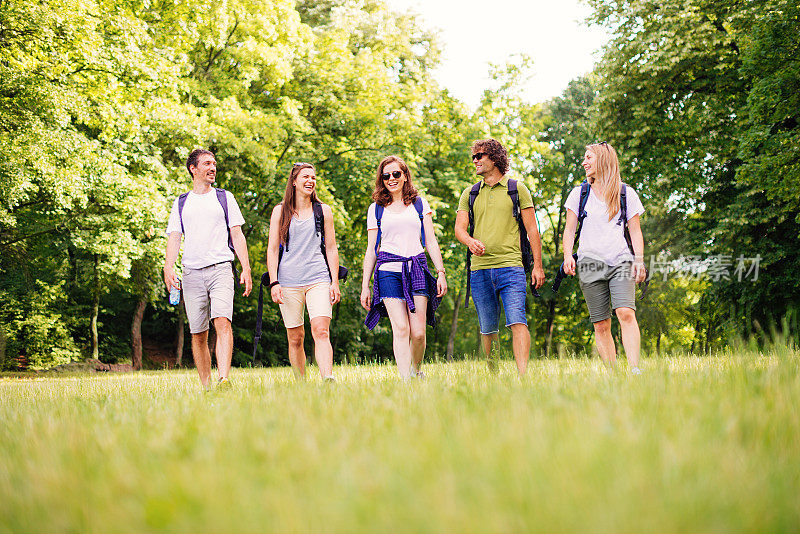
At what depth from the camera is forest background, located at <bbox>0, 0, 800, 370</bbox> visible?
49.1 feet

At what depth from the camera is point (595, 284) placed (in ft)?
21.7

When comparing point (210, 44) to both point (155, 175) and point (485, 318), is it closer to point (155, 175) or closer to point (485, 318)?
point (155, 175)

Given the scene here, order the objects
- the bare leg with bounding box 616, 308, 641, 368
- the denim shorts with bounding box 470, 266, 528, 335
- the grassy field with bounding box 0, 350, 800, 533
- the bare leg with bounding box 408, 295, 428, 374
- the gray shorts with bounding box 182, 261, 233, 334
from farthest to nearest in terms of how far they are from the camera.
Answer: the bare leg with bounding box 408, 295, 428, 374 < the gray shorts with bounding box 182, 261, 233, 334 < the denim shorts with bounding box 470, 266, 528, 335 < the bare leg with bounding box 616, 308, 641, 368 < the grassy field with bounding box 0, 350, 800, 533

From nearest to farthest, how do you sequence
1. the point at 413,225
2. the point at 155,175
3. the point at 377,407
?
the point at 377,407 < the point at 413,225 < the point at 155,175

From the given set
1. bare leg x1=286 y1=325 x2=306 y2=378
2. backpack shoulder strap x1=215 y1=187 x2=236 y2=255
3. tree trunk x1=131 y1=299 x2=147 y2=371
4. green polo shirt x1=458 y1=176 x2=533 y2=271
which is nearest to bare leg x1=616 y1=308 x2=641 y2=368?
green polo shirt x1=458 y1=176 x2=533 y2=271

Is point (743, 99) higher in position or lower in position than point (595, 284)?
higher

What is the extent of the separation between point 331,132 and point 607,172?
17843 mm

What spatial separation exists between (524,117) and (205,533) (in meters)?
27.4

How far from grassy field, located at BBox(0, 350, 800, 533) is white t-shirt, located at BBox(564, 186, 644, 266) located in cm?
269

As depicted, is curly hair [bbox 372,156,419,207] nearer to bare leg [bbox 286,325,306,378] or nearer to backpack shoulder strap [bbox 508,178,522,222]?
backpack shoulder strap [bbox 508,178,522,222]

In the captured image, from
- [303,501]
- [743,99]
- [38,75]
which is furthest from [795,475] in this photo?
[743,99]

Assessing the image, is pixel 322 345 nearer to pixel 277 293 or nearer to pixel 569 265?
pixel 277 293

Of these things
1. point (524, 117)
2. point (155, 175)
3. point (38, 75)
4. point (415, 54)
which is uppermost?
point (415, 54)

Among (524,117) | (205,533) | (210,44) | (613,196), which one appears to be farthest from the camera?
(524,117)
